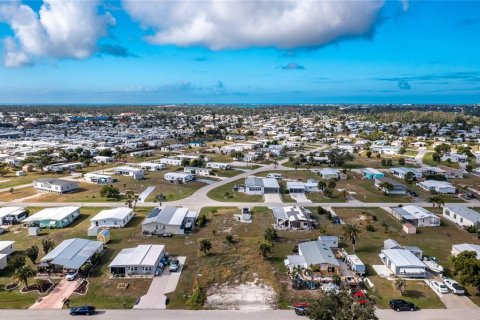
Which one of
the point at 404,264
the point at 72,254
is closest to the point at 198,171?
the point at 72,254

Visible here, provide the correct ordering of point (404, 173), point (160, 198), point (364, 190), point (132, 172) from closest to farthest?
1. point (160, 198)
2. point (364, 190)
3. point (404, 173)
4. point (132, 172)

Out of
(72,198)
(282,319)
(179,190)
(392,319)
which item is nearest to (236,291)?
(282,319)

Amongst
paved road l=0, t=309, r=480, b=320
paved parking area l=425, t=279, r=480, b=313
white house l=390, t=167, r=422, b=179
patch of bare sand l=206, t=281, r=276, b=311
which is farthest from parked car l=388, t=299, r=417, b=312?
white house l=390, t=167, r=422, b=179

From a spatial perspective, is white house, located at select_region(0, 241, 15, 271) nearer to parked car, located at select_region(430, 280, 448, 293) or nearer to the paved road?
the paved road

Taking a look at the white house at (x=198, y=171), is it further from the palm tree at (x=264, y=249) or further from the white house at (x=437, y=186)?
the palm tree at (x=264, y=249)

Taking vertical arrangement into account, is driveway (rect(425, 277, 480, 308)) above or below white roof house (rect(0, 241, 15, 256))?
below

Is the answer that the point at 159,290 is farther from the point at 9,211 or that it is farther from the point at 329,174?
the point at 329,174
